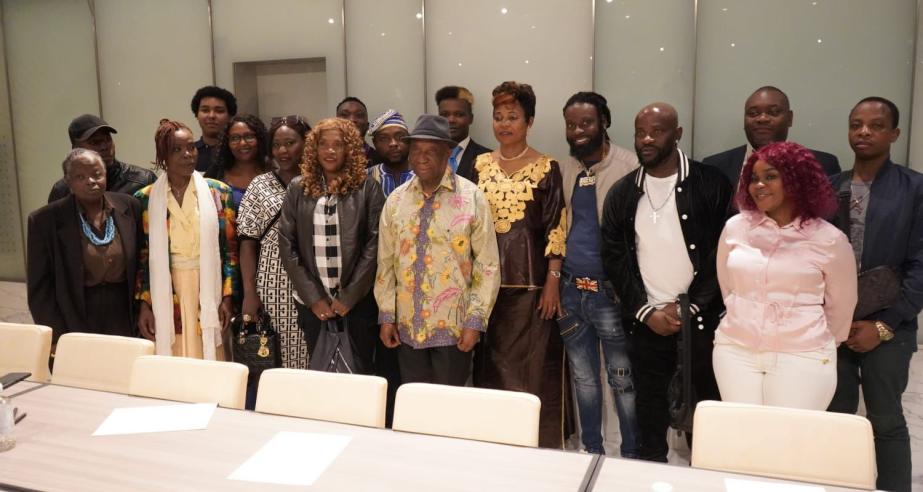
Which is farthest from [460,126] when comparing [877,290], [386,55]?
[877,290]

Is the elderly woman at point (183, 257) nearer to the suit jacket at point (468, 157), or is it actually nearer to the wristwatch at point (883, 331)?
the suit jacket at point (468, 157)

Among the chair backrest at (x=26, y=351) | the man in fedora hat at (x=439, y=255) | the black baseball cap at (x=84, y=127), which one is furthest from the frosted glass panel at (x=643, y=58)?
the chair backrest at (x=26, y=351)

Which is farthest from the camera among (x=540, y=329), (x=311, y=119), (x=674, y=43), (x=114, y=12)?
(x=114, y=12)

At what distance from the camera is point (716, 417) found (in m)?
2.06

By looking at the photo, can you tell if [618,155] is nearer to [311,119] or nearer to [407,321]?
[407,321]

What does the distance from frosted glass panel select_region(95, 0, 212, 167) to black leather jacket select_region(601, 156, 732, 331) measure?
12.5ft

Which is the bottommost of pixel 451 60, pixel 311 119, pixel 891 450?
pixel 891 450

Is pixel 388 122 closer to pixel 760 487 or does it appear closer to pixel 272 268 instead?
pixel 272 268

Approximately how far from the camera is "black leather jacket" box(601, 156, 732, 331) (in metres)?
3.04

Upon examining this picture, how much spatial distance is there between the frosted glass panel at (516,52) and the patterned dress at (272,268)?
5.57ft

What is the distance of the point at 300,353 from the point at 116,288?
3.39ft

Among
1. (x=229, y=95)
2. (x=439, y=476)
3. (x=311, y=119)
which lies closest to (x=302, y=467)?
Answer: (x=439, y=476)

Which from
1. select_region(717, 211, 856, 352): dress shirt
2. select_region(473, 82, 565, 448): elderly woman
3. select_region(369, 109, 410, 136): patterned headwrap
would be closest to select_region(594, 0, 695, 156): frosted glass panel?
select_region(473, 82, 565, 448): elderly woman

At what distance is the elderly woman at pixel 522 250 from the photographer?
338cm
